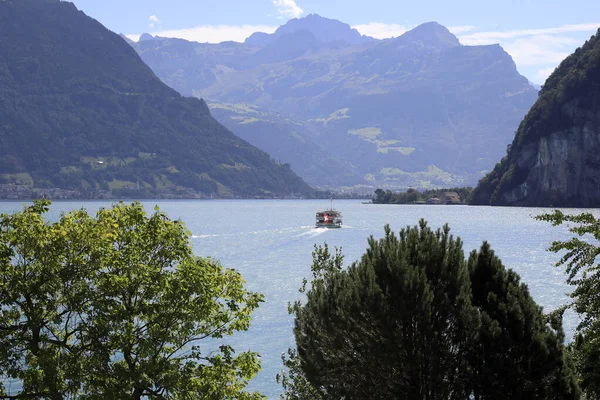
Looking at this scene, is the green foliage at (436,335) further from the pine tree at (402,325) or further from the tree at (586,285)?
the tree at (586,285)

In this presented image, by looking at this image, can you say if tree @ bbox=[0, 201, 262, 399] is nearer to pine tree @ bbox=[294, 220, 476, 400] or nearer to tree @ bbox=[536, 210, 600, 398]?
pine tree @ bbox=[294, 220, 476, 400]

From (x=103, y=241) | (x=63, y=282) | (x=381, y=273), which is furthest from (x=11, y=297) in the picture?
(x=381, y=273)

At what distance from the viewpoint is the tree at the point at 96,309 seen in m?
26.5

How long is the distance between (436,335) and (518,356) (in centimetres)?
331

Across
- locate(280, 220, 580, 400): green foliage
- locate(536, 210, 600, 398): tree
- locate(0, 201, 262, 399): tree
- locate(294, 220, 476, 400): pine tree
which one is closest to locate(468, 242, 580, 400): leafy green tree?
locate(280, 220, 580, 400): green foliage

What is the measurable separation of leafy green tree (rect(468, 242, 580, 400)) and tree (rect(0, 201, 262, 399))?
970 cm

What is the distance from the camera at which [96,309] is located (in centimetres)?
2741

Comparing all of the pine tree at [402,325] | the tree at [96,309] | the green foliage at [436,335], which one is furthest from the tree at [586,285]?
the tree at [96,309]

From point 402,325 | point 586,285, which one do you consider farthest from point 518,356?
point 402,325

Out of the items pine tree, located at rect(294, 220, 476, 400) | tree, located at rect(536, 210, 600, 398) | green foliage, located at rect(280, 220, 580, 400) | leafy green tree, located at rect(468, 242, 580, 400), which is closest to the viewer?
tree, located at rect(536, 210, 600, 398)

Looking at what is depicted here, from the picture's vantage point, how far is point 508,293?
1127 inches

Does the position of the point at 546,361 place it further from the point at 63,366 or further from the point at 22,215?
the point at 22,215

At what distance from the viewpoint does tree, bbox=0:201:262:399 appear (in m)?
26.5

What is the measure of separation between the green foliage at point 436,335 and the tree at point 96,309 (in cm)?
501
